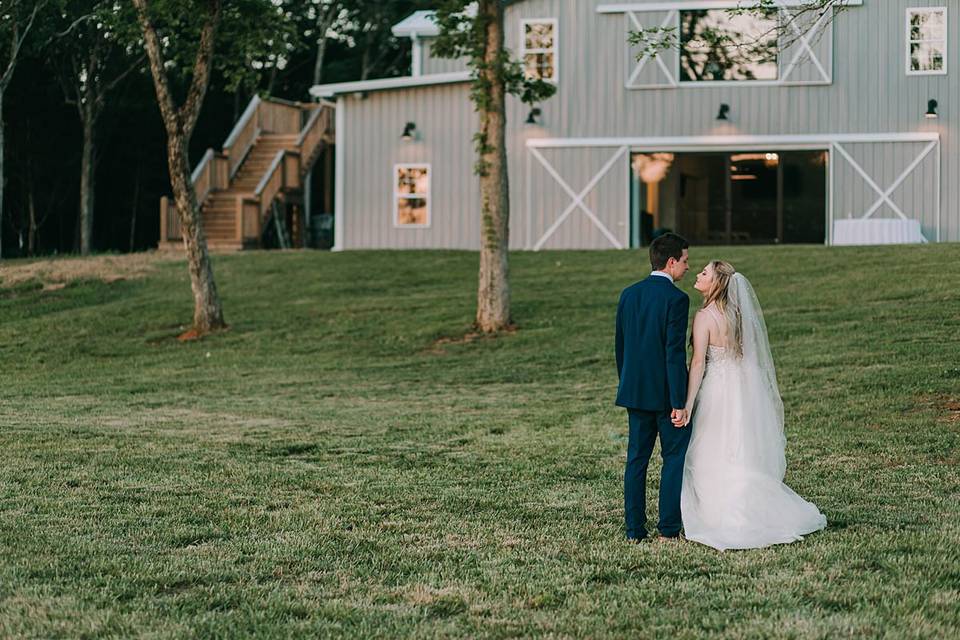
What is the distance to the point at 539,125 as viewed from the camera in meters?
28.4

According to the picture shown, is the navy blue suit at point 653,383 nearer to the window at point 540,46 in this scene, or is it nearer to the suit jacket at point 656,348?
the suit jacket at point 656,348

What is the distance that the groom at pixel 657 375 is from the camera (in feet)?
22.0

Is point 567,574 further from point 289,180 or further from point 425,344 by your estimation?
point 289,180

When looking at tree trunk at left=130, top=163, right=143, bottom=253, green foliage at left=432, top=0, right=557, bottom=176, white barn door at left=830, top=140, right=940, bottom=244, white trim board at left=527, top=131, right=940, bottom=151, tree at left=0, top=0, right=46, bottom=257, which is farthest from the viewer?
tree trunk at left=130, top=163, right=143, bottom=253

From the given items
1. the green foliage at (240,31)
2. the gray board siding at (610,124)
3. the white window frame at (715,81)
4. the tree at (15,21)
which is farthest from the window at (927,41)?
the tree at (15,21)

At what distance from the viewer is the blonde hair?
6902 millimetres

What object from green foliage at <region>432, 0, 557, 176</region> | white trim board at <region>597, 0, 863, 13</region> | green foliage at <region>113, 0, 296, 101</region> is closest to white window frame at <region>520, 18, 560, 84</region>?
white trim board at <region>597, 0, 863, 13</region>

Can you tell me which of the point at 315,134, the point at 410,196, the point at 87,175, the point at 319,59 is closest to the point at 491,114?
the point at 410,196

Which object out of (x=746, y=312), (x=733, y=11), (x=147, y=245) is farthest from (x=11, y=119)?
(x=746, y=312)

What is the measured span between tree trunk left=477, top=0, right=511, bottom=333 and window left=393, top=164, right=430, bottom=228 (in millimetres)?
10044

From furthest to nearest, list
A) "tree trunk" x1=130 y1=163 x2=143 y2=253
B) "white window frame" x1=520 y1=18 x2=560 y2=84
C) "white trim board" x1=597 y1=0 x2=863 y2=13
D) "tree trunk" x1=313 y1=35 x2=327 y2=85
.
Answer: "tree trunk" x1=313 y1=35 x2=327 y2=85 → "tree trunk" x1=130 y1=163 x2=143 y2=253 → "white window frame" x1=520 y1=18 x2=560 y2=84 → "white trim board" x1=597 y1=0 x2=863 y2=13

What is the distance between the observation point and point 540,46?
28.2 metres

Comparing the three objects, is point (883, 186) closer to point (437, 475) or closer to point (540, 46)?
point (540, 46)

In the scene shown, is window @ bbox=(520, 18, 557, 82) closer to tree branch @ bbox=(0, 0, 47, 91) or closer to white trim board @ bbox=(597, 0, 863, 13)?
white trim board @ bbox=(597, 0, 863, 13)
